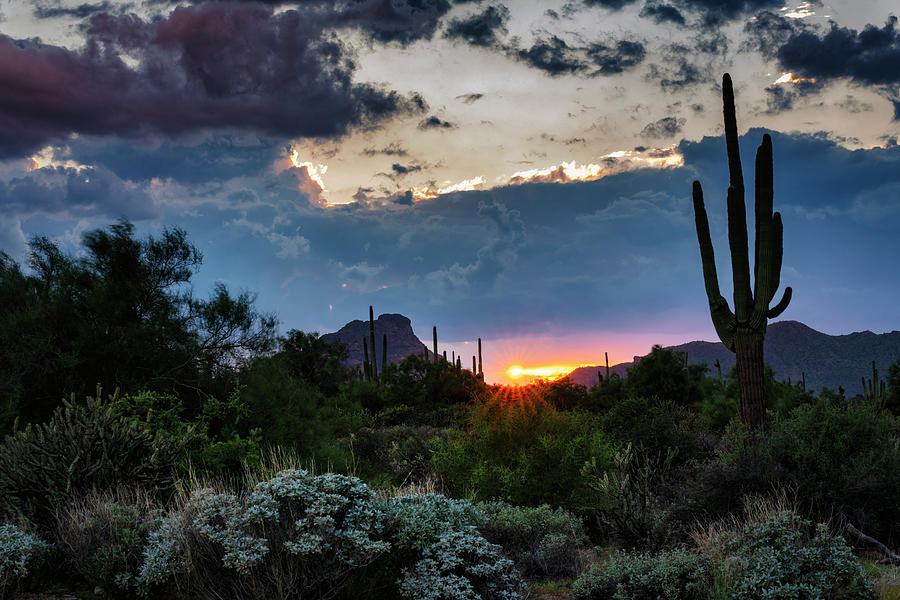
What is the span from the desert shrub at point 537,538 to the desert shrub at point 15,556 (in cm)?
566

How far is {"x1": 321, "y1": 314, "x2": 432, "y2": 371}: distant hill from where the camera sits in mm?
131625

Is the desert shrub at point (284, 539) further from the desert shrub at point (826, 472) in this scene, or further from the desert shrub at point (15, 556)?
the desert shrub at point (826, 472)

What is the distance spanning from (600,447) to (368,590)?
7532mm

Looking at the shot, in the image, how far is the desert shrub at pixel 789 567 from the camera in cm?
705

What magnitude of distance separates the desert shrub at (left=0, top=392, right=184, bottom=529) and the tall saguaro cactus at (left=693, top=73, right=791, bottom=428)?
13.9m

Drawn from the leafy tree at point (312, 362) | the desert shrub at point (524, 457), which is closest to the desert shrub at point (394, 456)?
the desert shrub at point (524, 457)

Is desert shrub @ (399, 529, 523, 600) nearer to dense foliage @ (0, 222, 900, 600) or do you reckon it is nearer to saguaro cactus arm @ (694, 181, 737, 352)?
dense foliage @ (0, 222, 900, 600)

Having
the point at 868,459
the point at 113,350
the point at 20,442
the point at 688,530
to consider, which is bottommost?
the point at 688,530

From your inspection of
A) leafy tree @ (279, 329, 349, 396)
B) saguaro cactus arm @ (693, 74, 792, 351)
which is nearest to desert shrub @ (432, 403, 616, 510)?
saguaro cactus arm @ (693, 74, 792, 351)

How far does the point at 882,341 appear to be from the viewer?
9825 cm

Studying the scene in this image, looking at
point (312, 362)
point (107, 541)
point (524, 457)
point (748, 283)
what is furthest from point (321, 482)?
point (312, 362)

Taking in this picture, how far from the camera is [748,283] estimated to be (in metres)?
18.1

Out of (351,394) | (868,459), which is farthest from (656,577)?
(351,394)

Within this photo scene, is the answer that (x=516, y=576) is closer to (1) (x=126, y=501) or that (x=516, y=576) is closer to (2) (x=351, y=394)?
(1) (x=126, y=501)
